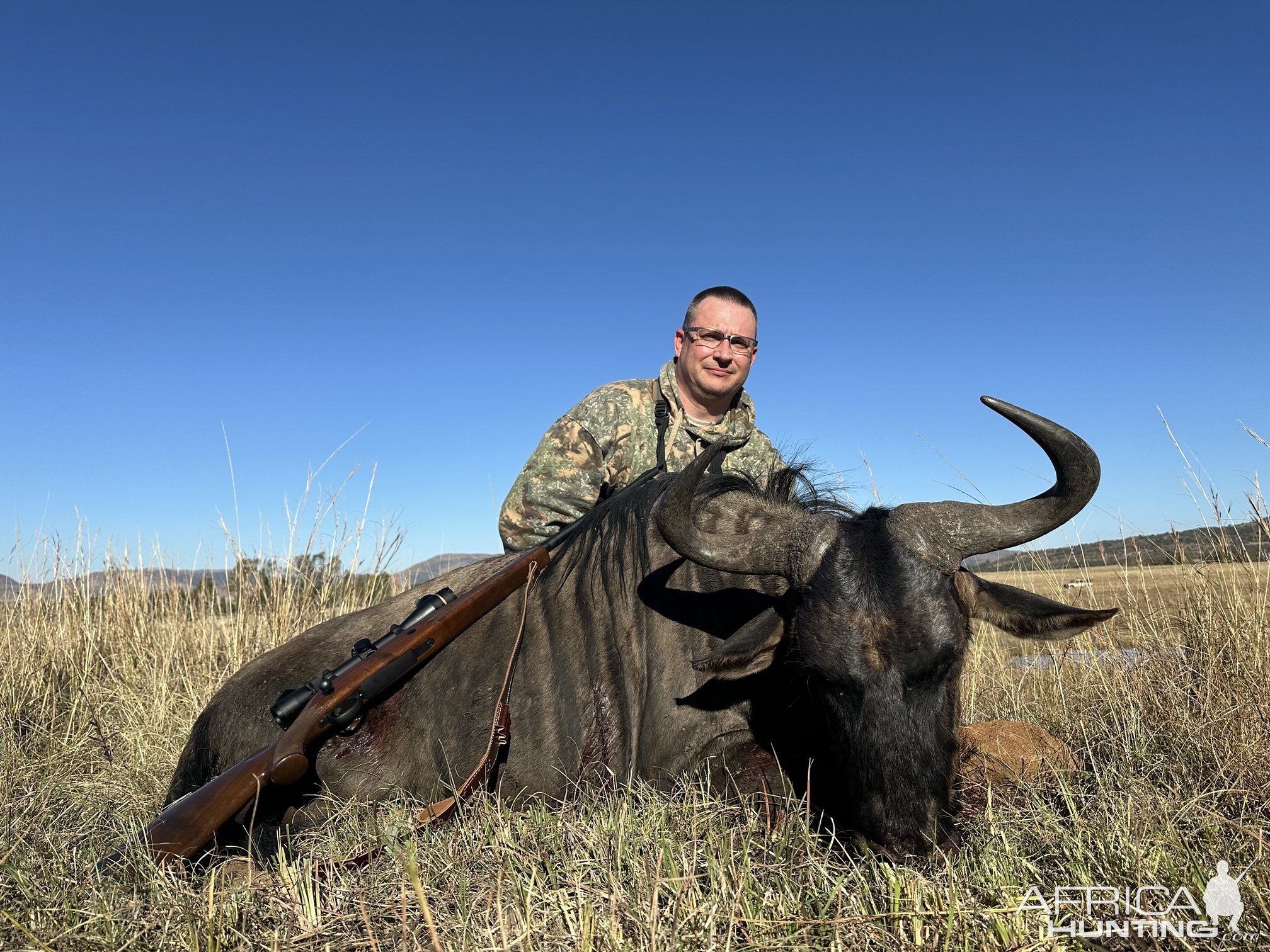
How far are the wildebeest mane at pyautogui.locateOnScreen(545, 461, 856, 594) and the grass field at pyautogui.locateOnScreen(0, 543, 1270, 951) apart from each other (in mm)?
1016

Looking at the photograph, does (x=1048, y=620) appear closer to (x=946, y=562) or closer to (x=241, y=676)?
(x=946, y=562)

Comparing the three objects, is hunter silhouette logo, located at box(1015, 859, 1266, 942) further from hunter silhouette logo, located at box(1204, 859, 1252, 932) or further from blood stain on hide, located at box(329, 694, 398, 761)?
A: blood stain on hide, located at box(329, 694, 398, 761)

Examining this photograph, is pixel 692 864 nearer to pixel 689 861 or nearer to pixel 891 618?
pixel 689 861

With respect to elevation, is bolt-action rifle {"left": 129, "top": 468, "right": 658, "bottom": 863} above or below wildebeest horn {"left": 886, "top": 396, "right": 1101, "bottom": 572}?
below

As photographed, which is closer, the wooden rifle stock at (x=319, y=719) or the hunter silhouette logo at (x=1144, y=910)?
the hunter silhouette logo at (x=1144, y=910)

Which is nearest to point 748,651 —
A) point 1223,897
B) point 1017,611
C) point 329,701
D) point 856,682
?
point 856,682

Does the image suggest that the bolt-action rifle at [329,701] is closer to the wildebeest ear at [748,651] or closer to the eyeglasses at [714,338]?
the wildebeest ear at [748,651]

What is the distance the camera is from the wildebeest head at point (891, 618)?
2.54m

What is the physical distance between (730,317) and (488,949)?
467cm

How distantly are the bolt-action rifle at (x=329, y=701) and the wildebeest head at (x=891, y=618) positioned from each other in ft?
3.81

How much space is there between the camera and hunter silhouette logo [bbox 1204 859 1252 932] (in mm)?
1944

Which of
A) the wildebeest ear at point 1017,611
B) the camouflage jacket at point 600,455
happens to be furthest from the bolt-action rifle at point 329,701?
the wildebeest ear at point 1017,611

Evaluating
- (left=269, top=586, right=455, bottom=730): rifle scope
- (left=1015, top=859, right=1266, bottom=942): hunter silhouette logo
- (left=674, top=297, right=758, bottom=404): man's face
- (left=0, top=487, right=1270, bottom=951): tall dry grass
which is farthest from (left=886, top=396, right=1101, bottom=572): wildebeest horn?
(left=674, top=297, right=758, bottom=404): man's face

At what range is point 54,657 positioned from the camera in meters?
6.11
